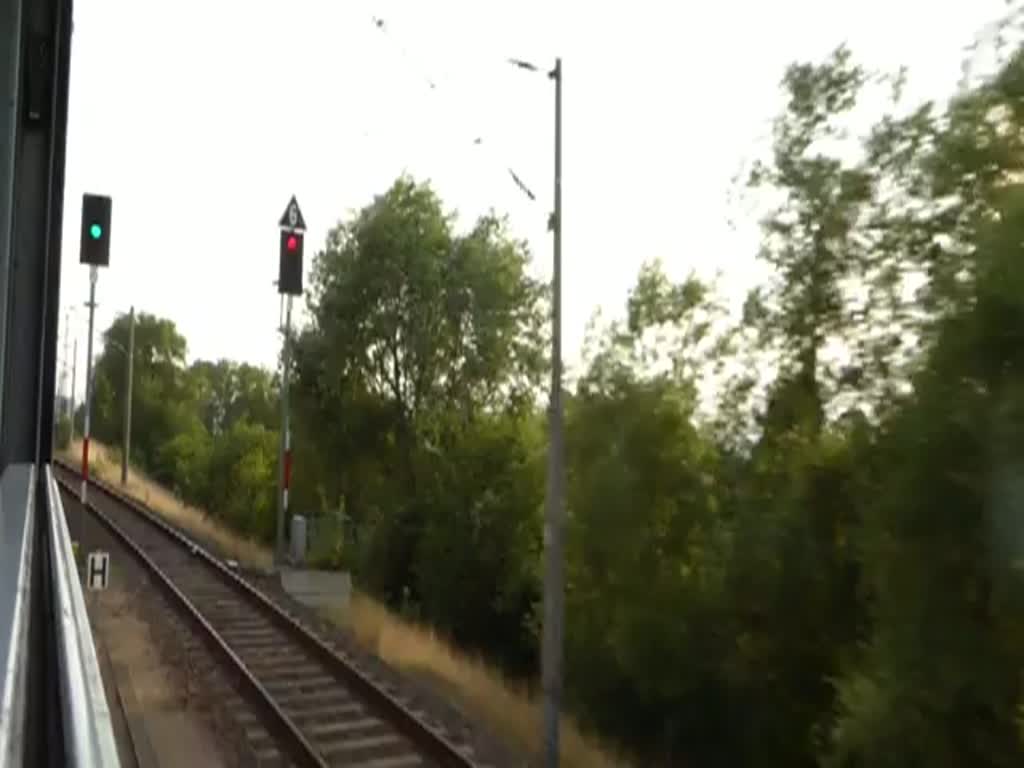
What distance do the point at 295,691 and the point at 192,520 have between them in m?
17.8

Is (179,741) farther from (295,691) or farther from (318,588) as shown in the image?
(318,588)

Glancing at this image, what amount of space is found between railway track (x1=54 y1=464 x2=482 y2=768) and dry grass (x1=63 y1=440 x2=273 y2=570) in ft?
10.5

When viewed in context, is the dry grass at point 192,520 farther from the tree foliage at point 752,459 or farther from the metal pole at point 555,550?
the metal pole at point 555,550

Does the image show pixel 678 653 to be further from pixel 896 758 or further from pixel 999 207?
pixel 999 207

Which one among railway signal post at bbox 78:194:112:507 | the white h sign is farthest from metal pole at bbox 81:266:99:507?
the white h sign

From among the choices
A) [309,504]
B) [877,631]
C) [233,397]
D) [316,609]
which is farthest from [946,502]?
[233,397]

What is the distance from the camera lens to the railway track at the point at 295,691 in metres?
8.94

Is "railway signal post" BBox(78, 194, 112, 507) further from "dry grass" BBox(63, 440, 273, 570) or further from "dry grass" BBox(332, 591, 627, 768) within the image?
"dry grass" BBox(63, 440, 273, 570)

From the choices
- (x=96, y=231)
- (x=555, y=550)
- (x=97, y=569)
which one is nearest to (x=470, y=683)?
(x=555, y=550)

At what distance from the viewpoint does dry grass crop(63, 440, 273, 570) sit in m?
21.1

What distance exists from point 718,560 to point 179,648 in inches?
246

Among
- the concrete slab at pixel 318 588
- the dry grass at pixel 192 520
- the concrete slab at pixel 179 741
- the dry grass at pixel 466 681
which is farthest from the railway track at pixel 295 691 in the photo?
the dry grass at pixel 192 520

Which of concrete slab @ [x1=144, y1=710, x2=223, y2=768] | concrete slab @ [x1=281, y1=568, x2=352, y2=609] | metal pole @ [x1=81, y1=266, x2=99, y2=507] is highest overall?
metal pole @ [x1=81, y1=266, x2=99, y2=507]

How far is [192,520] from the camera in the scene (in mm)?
27672
